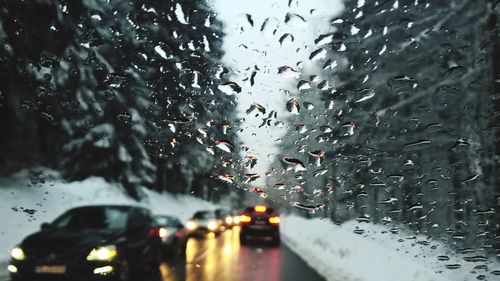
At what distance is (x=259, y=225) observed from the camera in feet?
70.6

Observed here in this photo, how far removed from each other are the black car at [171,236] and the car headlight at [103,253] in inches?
125

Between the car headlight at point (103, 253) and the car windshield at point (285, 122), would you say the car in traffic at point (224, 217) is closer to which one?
the car windshield at point (285, 122)

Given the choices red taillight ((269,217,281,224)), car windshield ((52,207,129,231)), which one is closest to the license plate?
car windshield ((52,207,129,231))

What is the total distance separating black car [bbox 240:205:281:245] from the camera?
70.5ft

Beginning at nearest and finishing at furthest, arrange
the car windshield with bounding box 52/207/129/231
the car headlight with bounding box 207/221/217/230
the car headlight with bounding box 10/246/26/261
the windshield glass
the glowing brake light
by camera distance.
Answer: the car headlight with bounding box 10/246/26/261, the car windshield with bounding box 52/207/129/231, the glowing brake light, the windshield glass, the car headlight with bounding box 207/221/217/230

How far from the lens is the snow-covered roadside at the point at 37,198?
14758mm

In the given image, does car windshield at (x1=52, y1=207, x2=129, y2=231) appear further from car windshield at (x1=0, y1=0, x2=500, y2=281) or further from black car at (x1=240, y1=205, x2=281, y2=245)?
black car at (x1=240, y1=205, x2=281, y2=245)

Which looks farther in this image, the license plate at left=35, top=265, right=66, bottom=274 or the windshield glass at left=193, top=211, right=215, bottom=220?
the windshield glass at left=193, top=211, right=215, bottom=220

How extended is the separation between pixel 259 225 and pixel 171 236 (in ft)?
27.4

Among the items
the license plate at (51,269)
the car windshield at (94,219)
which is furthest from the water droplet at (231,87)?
the license plate at (51,269)

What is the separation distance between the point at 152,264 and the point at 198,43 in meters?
9.09

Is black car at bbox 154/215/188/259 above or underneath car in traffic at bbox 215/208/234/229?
underneath

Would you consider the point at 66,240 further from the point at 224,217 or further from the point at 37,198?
the point at 224,217

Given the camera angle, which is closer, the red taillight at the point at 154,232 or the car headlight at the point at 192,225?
the red taillight at the point at 154,232
